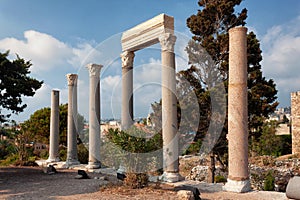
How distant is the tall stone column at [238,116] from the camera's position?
→ 374 inches

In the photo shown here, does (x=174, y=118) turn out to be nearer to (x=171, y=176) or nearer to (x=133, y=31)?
(x=171, y=176)

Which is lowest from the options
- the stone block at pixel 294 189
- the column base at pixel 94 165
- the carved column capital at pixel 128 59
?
the column base at pixel 94 165

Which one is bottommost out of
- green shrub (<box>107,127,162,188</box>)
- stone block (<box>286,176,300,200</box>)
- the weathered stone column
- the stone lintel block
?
stone block (<box>286,176,300,200</box>)

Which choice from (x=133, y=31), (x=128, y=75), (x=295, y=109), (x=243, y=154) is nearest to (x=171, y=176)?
(x=243, y=154)

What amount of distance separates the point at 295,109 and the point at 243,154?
2205 centimetres

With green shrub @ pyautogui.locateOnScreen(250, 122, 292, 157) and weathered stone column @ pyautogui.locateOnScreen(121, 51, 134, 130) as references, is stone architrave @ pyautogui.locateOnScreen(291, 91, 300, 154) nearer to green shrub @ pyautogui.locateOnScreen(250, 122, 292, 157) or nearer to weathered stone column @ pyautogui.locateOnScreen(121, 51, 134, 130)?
green shrub @ pyautogui.locateOnScreen(250, 122, 292, 157)

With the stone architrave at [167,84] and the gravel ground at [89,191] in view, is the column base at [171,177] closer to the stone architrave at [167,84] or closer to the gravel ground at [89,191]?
the stone architrave at [167,84]

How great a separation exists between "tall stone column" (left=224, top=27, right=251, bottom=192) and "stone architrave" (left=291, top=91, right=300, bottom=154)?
70.0 ft

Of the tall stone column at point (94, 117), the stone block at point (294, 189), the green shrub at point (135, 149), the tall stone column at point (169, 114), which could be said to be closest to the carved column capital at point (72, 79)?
the tall stone column at point (94, 117)

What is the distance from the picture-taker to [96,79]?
15.7 meters

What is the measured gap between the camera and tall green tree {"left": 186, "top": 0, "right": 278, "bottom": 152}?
1577cm

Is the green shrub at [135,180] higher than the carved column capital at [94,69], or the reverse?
the carved column capital at [94,69]

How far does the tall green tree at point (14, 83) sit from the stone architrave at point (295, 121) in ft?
78.3

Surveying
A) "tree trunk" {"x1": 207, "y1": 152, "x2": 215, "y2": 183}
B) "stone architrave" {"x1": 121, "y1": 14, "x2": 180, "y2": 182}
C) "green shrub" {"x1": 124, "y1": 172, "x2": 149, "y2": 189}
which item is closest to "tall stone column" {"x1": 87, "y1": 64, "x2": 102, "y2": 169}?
"stone architrave" {"x1": 121, "y1": 14, "x2": 180, "y2": 182}
